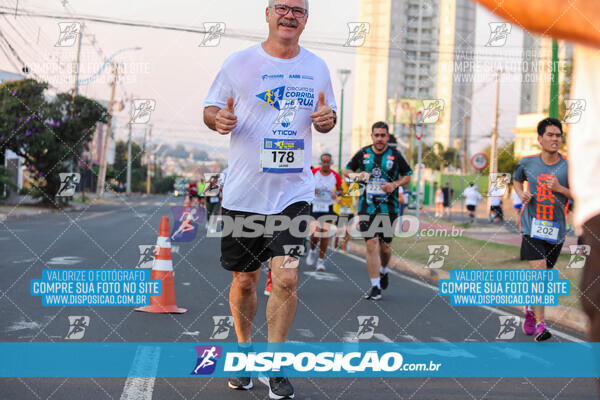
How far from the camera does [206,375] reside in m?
4.57

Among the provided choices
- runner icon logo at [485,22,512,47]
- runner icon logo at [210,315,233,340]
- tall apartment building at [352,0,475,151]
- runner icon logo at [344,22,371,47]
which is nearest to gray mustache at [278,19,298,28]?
runner icon logo at [210,315,233,340]

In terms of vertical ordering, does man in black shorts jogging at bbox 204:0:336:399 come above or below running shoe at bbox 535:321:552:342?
above

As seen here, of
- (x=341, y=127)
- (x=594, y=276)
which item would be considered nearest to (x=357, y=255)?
(x=594, y=276)

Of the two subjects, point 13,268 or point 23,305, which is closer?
point 23,305

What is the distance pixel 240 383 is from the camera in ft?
14.0

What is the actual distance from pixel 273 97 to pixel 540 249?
3.30 m

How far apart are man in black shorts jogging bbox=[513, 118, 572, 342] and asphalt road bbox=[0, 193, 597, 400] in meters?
0.67

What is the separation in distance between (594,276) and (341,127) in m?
34.0

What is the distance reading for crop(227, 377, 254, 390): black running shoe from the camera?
4281mm

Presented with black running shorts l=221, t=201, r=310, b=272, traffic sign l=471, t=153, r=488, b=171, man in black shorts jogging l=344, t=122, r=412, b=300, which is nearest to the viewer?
black running shorts l=221, t=201, r=310, b=272

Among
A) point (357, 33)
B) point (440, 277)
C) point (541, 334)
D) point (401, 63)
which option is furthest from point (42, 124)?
point (401, 63)

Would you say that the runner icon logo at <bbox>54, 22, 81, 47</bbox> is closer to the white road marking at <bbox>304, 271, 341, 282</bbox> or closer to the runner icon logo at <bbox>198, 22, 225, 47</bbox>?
the runner icon logo at <bbox>198, 22, 225, 47</bbox>

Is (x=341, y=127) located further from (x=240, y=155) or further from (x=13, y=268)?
(x=240, y=155)

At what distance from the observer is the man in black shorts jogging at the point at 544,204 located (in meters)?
6.23
